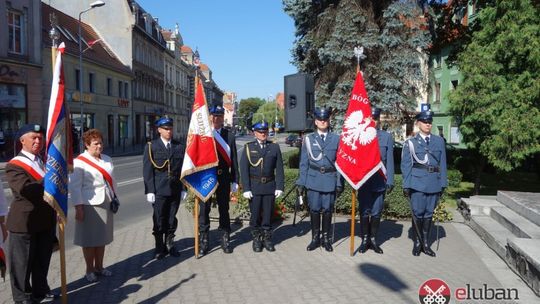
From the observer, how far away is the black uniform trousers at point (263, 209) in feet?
22.2

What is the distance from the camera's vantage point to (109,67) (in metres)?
39.8

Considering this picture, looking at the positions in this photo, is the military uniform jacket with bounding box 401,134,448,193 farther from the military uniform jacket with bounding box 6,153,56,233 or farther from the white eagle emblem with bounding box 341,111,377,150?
the military uniform jacket with bounding box 6,153,56,233

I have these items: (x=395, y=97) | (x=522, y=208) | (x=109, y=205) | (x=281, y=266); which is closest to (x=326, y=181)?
(x=281, y=266)

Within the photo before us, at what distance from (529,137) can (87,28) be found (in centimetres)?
4324

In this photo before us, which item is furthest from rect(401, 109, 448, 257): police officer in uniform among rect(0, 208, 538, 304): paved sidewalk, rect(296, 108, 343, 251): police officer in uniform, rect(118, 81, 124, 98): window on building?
rect(118, 81, 124, 98): window on building

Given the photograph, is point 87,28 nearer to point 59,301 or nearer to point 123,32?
point 123,32

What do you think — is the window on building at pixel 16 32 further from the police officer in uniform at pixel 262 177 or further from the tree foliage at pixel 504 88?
the tree foliage at pixel 504 88

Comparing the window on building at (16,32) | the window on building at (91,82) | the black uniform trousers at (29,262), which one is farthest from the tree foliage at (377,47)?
the window on building at (91,82)

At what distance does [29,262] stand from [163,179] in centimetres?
209

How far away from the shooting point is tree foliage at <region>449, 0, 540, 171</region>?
10391mm

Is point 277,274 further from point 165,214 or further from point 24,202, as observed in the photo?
point 24,202

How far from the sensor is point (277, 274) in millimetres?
5707

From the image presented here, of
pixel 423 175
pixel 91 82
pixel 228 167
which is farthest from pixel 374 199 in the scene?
pixel 91 82

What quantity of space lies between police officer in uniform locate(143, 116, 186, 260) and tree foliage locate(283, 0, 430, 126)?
10.3m
